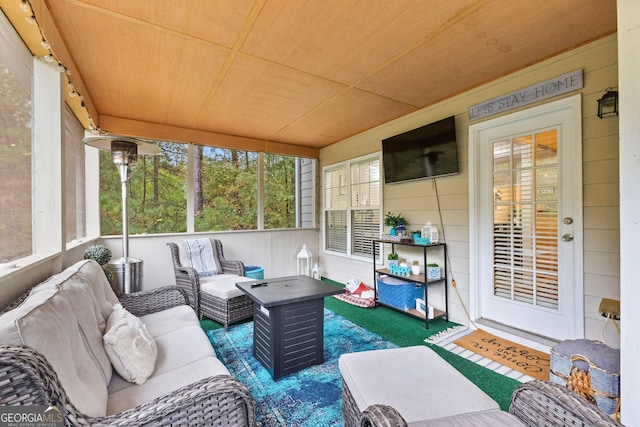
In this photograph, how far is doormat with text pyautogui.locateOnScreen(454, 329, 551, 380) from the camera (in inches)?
86.7

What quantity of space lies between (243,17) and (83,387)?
215 centimetres

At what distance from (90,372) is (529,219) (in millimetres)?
3299

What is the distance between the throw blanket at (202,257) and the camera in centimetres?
366

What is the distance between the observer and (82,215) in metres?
3.33

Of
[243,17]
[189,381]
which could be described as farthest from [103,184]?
[189,381]

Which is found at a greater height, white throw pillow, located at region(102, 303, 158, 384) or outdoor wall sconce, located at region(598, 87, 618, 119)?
outdoor wall sconce, located at region(598, 87, 618, 119)

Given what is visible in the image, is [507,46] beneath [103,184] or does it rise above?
above

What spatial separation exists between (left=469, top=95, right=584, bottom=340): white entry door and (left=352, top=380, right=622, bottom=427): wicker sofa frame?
1.73 m

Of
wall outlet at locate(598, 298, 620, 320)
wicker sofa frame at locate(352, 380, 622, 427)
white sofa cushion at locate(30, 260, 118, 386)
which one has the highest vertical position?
white sofa cushion at locate(30, 260, 118, 386)

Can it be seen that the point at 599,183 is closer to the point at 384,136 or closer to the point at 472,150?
the point at 472,150

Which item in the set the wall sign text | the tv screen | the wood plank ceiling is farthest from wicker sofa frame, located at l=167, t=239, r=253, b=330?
the wall sign text

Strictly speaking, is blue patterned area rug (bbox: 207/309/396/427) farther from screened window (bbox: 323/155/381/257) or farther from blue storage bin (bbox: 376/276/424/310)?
screened window (bbox: 323/155/381/257)

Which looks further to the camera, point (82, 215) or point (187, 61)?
point (82, 215)


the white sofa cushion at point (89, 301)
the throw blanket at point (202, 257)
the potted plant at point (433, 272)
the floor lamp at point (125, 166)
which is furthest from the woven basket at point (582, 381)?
the floor lamp at point (125, 166)
